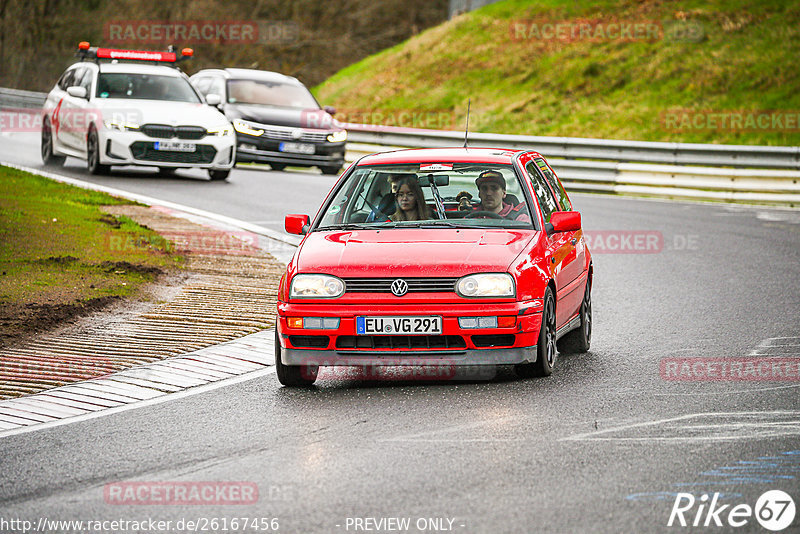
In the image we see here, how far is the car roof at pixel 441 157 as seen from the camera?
30.6 feet

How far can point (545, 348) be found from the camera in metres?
8.30

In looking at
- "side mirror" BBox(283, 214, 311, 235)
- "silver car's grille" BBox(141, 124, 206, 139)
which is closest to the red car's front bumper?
"side mirror" BBox(283, 214, 311, 235)

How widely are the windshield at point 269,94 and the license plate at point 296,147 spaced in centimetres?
133

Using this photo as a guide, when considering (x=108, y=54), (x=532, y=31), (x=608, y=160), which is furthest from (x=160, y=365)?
(x=532, y=31)

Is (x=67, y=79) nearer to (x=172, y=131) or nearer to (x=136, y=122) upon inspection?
(x=136, y=122)

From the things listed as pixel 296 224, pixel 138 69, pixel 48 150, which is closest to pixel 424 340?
pixel 296 224

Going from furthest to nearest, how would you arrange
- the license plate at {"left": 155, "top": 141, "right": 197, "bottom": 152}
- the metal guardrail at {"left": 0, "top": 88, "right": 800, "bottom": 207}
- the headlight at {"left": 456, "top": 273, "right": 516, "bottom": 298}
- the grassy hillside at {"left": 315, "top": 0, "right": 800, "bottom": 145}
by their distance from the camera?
1. the grassy hillside at {"left": 315, "top": 0, "right": 800, "bottom": 145}
2. the metal guardrail at {"left": 0, "top": 88, "right": 800, "bottom": 207}
3. the license plate at {"left": 155, "top": 141, "right": 197, "bottom": 152}
4. the headlight at {"left": 456, "top": 273, "right": 516, "bottom": 298}

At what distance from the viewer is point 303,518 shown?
5.48 metres

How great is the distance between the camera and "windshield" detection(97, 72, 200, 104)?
Result: 21.8 metres

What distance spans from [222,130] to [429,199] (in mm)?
12540

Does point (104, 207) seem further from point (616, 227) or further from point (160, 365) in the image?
point (160, 365)

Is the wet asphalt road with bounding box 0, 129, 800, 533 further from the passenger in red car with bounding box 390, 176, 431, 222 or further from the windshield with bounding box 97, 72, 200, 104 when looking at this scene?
the windshield with bounding box 97, 72, 200, 104

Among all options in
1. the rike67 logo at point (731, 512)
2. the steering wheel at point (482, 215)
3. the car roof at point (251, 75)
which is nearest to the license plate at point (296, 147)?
the car roof at point (251, 75)

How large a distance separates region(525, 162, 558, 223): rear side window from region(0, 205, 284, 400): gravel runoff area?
8.10 feet
